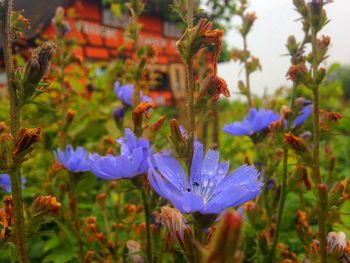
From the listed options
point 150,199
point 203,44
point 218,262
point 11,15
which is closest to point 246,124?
point 150,199

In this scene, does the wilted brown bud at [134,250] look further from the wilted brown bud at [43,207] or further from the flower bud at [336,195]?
the flower bud at [336,195]

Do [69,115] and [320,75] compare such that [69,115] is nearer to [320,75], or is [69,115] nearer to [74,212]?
[74,212]

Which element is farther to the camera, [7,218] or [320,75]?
[320,75]

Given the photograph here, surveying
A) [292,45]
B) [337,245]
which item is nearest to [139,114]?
[337,245]

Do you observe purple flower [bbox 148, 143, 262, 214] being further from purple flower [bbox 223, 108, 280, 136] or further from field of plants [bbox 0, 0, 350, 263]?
purple flower [bbox 223, 108, 280, 136]

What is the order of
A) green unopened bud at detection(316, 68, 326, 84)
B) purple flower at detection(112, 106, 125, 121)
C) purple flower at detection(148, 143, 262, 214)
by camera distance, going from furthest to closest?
purple flower at detection(112, 106, 125, 121), green unopened bud at detection(316, 68, 326, 84), purple flower at detection(148, 143, 262, 214)

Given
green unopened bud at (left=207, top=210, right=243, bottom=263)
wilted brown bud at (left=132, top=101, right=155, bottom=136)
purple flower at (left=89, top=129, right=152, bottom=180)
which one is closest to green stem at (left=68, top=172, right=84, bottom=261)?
wilted brown bud at (left=132, top=101, right=155, bottom=136)
